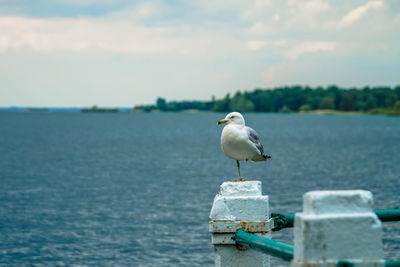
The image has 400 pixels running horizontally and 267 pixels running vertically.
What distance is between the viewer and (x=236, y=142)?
5.29 m

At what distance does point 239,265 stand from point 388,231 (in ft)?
66.4

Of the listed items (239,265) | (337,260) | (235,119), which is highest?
(235,119)

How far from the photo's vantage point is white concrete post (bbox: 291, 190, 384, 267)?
2709mm

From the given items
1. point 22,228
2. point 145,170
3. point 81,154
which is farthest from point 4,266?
point 81,154

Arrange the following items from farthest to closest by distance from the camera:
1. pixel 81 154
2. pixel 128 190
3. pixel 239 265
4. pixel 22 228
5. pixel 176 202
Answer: pixel 81 154
pixel 128 190
pixel 176 202
pixel 22 228
pixel 239 265

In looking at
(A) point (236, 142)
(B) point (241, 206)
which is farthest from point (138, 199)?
(B) point (241, 206)

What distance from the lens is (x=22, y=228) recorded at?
26.0 metres

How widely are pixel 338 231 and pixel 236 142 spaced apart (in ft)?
8.58

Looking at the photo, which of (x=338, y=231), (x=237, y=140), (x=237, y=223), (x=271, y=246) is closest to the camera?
(x=338, y=231)

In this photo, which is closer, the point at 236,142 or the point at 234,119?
the point at 236,142

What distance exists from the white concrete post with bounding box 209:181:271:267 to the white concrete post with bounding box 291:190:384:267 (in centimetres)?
169

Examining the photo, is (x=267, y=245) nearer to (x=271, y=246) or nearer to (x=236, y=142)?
(x=271, y=246)

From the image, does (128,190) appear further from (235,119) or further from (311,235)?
(311,235)

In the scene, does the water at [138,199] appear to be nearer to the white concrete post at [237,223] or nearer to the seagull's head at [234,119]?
the seagull's head at [234,119]
